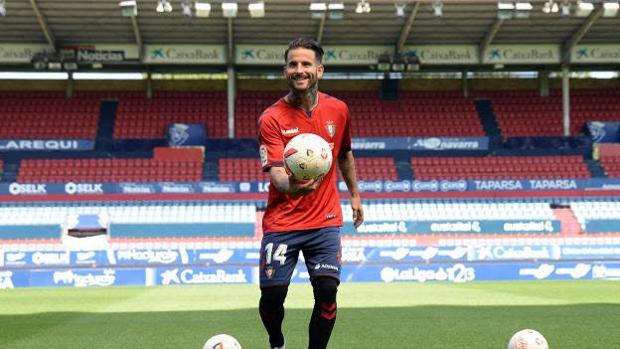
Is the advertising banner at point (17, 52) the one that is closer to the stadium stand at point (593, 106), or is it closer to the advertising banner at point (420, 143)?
the advertising banner at point (420, 143)

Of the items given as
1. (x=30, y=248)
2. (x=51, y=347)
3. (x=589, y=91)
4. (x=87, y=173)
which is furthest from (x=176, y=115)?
(x=51, y=347)

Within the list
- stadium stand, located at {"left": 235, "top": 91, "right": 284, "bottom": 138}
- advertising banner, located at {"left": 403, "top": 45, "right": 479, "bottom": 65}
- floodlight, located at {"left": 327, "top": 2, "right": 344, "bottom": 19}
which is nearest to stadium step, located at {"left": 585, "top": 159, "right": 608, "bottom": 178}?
advertising banner, located at {"left": 403, "top": 45, "right": 479, "bottom": 65}

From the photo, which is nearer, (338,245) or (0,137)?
(338,245)

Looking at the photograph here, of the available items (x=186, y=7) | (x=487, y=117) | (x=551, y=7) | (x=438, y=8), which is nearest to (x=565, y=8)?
(x=551, y=7)

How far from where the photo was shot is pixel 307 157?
5.80 metres

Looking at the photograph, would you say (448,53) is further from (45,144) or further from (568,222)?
(45,144)

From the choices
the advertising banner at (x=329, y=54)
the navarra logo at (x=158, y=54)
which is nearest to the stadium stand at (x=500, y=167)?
the advertising banner at (x=329, y=54)

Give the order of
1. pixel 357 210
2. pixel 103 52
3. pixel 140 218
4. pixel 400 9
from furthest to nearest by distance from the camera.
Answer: pixel 103 52
pixel 140 218
pixel 400 9
pixel 357 210

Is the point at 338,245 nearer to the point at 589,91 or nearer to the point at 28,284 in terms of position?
the point at 28,284

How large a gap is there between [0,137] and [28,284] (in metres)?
13.5

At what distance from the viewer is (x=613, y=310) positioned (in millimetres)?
13086

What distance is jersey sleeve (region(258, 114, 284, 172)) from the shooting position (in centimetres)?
610

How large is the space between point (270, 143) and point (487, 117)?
32.5m

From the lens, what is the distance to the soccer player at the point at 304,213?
6.17 metres
